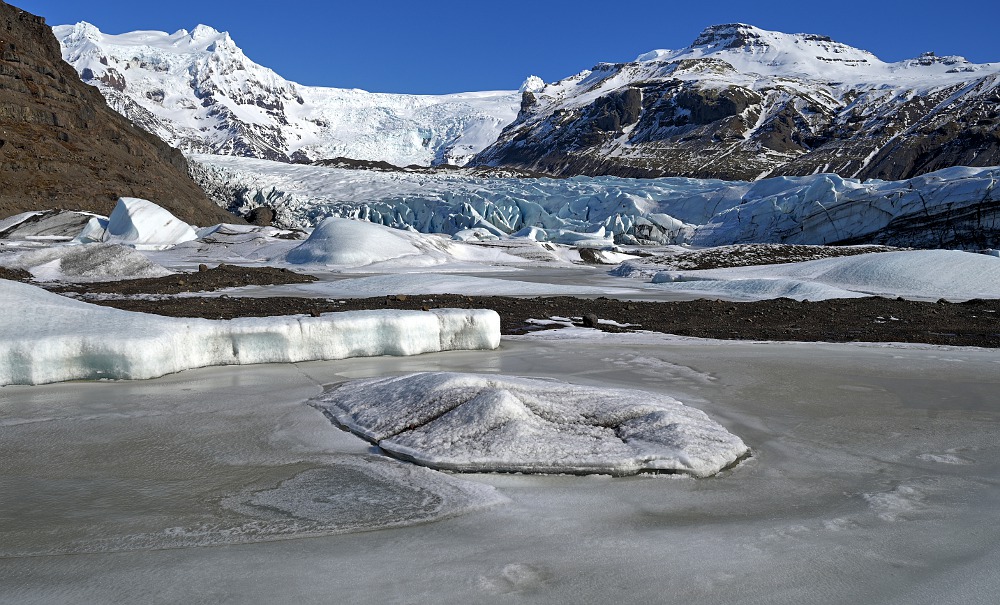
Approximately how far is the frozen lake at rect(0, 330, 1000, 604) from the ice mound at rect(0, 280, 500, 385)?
1.37 feet

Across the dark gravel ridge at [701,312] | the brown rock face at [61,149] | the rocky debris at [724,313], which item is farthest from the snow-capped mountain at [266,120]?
the rocky debris at [724,313]

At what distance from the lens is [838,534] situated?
101 inches

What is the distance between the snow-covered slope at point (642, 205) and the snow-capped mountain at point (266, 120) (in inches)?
4409

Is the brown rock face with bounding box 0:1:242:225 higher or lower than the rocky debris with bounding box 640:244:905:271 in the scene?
higher

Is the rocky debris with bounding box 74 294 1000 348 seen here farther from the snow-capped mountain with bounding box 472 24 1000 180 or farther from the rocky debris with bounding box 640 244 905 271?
the snow-capped mountain with bounding box 472 24 1000 180

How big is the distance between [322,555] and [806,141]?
97.1m

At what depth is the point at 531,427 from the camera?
3.55 meters

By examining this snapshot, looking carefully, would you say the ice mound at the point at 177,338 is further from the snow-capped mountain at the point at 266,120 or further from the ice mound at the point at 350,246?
the snow-capped mountain at the point at 266,120

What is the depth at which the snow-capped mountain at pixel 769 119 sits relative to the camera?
75.2m

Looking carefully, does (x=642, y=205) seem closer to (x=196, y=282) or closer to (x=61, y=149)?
(x=196, y=282)

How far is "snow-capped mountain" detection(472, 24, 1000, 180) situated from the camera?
75250 mm

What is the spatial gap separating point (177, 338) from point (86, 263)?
12.1 metres

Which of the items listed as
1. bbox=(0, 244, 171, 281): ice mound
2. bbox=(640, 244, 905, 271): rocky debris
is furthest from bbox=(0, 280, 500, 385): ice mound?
bbox=(640, 244, 905, 271): rocky debris

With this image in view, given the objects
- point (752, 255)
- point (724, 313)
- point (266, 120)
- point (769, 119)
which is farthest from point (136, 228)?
point (266, 120)
